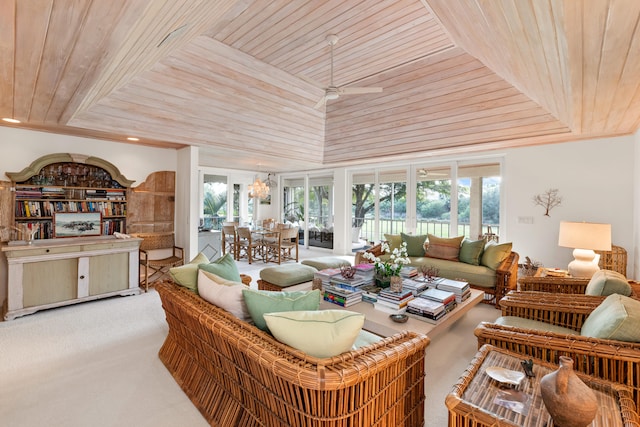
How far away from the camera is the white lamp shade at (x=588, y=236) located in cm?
331

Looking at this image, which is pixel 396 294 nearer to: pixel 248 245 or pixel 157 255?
pixel 157 255

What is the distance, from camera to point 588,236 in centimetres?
338

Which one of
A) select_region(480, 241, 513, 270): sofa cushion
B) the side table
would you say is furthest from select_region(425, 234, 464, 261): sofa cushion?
the side table

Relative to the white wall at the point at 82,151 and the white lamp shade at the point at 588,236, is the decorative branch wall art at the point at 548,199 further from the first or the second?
the white wall at the point at 82,151

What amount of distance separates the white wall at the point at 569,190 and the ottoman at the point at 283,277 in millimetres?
3779

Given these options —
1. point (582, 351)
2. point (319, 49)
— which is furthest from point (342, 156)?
point (582, 351)

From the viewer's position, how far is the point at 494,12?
5.36ft

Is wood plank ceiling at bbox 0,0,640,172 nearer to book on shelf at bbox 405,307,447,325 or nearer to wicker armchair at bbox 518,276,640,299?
wicker armchair at bbox 518,276,640,299

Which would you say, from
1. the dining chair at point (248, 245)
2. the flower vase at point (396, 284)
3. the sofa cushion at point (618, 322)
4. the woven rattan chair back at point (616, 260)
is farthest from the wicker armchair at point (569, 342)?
the dining chair at point (248, 245)

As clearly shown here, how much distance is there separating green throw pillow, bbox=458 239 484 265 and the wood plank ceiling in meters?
1.56

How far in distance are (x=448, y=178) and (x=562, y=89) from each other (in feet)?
11.8

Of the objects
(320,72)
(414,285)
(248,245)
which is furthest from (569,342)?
(248,245)

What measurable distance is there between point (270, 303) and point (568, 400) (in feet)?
4.25

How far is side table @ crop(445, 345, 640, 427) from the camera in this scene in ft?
3.70
